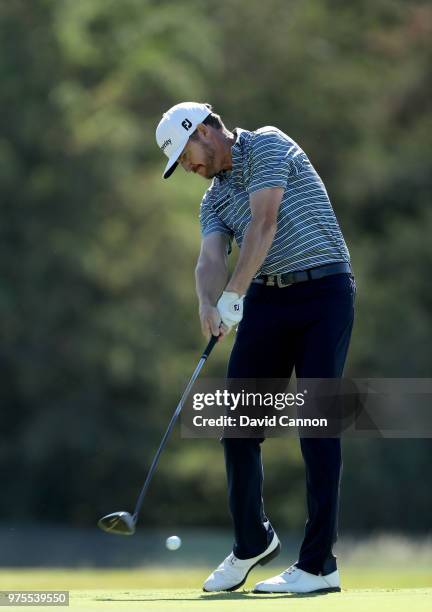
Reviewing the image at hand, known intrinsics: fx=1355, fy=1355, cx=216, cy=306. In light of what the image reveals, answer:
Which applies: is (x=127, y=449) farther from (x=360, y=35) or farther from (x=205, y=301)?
(x=205, y=301)

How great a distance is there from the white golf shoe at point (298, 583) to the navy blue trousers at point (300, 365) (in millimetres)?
28

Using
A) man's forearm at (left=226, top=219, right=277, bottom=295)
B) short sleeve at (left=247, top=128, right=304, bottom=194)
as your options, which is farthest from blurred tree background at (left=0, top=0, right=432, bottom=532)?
man's forearm at (left=226, top=219, right=277, bottom=295)

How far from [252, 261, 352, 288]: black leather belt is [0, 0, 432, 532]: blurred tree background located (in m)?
14.9

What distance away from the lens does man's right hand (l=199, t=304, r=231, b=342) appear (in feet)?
17.2

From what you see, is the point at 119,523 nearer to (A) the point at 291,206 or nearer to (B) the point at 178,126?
(A) the point at 291,206

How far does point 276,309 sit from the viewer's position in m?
5.22

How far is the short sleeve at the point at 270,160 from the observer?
5.07 metres

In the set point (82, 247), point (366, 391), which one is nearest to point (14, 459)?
point (82, 247)

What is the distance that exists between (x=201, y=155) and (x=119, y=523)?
1454mm

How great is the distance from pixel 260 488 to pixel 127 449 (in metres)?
15.8

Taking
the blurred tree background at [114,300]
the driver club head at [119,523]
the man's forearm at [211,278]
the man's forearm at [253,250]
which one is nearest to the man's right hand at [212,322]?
the man's forearm at [211,278]

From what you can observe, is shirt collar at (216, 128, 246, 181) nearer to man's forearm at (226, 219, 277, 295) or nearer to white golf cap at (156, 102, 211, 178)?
white golf cap at (156, 102, 211, 178)

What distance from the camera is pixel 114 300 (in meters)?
20.8

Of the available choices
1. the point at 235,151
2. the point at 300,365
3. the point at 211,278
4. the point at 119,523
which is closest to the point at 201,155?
the point at 235,151
